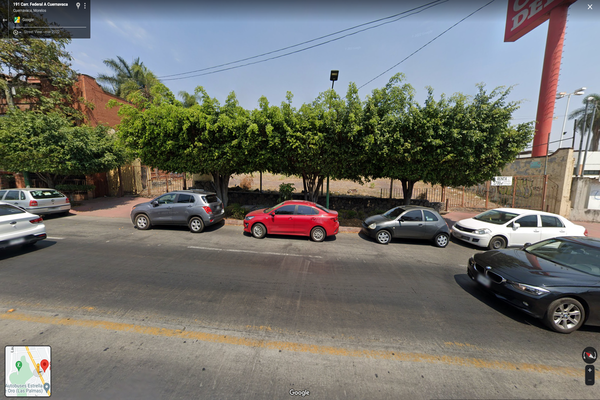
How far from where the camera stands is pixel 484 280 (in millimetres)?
4613

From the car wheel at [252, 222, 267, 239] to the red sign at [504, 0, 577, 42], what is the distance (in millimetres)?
32620

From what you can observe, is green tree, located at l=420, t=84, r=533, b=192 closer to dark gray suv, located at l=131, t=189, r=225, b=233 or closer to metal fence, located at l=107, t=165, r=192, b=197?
dark gray suv, located at l=131, t=189, r=225, b=233

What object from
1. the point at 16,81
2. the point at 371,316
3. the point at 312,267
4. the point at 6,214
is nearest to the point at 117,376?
the point at 371,316

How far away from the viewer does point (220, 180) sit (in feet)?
43.2

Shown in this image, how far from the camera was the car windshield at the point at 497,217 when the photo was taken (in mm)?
8180

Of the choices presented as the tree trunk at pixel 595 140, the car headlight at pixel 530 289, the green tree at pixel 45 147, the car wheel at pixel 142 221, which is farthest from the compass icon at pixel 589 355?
the tree trunk at pixel 595 140

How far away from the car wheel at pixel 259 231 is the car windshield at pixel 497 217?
27.2 ft

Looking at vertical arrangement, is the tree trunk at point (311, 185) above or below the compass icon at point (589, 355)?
above

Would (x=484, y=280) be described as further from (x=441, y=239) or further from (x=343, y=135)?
(x=343, y=135)

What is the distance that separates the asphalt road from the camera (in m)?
2.65

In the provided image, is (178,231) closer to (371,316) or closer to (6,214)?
(6,214)

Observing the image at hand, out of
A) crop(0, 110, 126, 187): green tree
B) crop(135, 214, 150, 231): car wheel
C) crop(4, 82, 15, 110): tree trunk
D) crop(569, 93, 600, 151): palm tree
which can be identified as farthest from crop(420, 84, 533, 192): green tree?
crop(569, 93, 600, 151): palm tree

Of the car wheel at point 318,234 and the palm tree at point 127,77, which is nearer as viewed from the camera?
the car wheel at point 318,234

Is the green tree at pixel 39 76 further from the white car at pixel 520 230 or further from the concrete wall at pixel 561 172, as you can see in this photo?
the concrete wall at pixel 561 172
